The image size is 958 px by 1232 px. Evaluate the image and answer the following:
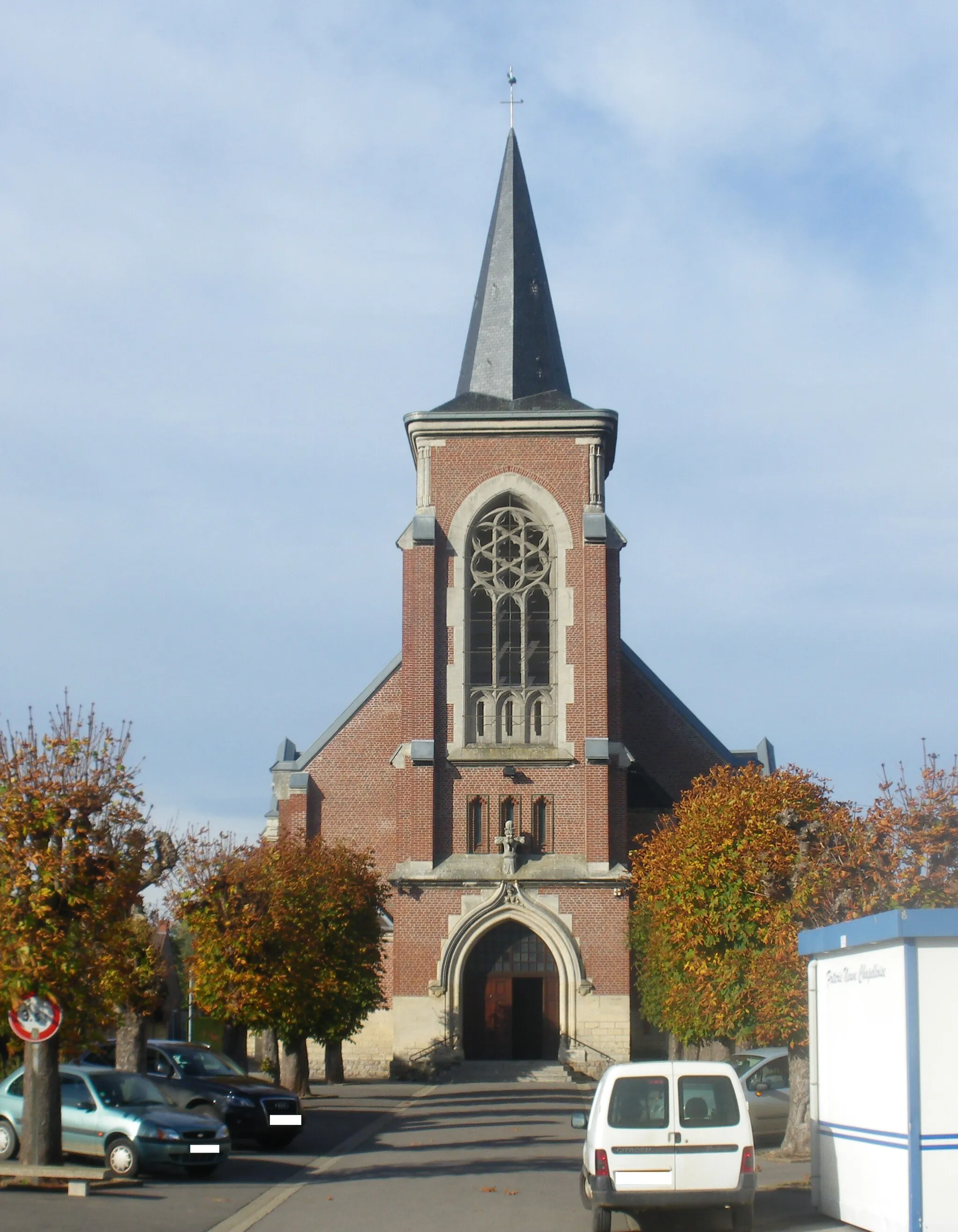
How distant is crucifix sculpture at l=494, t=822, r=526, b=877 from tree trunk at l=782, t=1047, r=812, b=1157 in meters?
17.0

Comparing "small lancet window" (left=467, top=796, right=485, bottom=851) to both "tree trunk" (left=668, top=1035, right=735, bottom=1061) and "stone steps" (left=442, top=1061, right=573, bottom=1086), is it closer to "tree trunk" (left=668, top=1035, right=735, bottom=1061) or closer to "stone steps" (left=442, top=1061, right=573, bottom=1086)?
"stone steps" (left=442, top=1061, right=573, bottom=1086)

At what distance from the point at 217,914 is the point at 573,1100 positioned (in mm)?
9308

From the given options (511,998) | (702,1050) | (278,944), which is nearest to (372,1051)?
(511,998)

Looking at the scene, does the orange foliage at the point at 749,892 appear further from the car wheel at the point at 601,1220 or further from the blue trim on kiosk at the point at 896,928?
the car wheel at the point at 601,1220

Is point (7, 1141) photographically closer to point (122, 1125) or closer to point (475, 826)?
point (122, 1125)

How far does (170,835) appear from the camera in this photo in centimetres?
2453

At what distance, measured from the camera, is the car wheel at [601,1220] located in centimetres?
1400

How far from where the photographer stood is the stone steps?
120 ft

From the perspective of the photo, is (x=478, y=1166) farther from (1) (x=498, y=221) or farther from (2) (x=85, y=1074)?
(1) (x=498, y=221)

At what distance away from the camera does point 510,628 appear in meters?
40.0

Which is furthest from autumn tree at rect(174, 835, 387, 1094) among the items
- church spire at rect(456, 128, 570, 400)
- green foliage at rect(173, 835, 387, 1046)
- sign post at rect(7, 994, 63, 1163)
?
church spire at rect(456, 128, 570, 400)

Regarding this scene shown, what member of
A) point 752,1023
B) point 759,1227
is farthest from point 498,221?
point 759,1227

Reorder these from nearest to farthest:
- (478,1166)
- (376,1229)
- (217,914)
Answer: (376,1229), (478,1166), (217,914)

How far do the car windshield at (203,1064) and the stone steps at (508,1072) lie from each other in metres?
13.7
